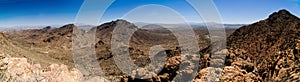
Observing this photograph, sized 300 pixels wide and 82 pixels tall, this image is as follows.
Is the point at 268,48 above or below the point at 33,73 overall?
above

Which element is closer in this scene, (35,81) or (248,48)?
(248,48)

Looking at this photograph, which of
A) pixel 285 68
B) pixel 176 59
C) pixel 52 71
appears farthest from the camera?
pixel 52 71

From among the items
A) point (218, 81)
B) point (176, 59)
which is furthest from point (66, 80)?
point (218, 81)

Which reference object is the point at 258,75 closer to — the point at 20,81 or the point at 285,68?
the point at 285,68

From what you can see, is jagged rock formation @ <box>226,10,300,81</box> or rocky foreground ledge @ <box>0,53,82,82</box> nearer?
jagged rock formation @ <box>226,10,300,81</box>

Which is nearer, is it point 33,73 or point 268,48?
point 268,48

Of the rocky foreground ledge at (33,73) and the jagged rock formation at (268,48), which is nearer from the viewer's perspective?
the jagged rock formation at (268,48)

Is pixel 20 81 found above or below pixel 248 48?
below

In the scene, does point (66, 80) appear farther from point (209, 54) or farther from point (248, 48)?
point (248, 48)

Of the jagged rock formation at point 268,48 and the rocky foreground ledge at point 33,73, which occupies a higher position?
the jagged rock formation at point 268,48

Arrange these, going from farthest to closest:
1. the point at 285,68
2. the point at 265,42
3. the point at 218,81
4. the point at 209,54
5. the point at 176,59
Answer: the point at 176,59 < the point at 209,54 < the point at 265,42 < the point at 218,81 < the point at 285,68

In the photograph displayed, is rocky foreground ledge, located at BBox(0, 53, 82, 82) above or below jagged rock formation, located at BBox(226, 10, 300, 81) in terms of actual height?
below
